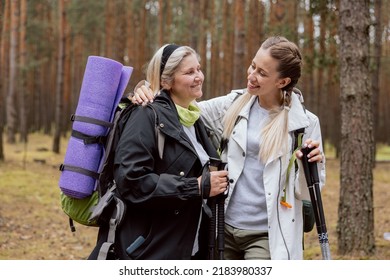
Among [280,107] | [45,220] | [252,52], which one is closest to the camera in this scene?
[280,107]

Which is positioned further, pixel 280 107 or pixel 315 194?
pixel 280 107

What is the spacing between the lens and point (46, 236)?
9375 millimetres

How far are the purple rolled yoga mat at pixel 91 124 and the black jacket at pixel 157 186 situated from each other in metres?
0.21

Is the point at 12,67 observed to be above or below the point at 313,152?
below

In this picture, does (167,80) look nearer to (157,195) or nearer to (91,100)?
(91,100)

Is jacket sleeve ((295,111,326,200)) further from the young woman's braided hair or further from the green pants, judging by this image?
the green pants

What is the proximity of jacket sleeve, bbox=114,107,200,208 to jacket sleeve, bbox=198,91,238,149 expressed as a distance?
0.63 metres

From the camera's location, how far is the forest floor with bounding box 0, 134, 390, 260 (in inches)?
322

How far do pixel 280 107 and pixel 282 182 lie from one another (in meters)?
0.48

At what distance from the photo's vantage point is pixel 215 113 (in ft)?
11.8

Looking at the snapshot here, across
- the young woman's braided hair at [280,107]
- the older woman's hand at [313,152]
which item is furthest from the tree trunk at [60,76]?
the older woman's hand at [313,152]

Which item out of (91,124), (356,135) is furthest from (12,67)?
(91,124)

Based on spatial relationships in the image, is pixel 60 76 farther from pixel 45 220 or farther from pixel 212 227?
pixel 212 227
